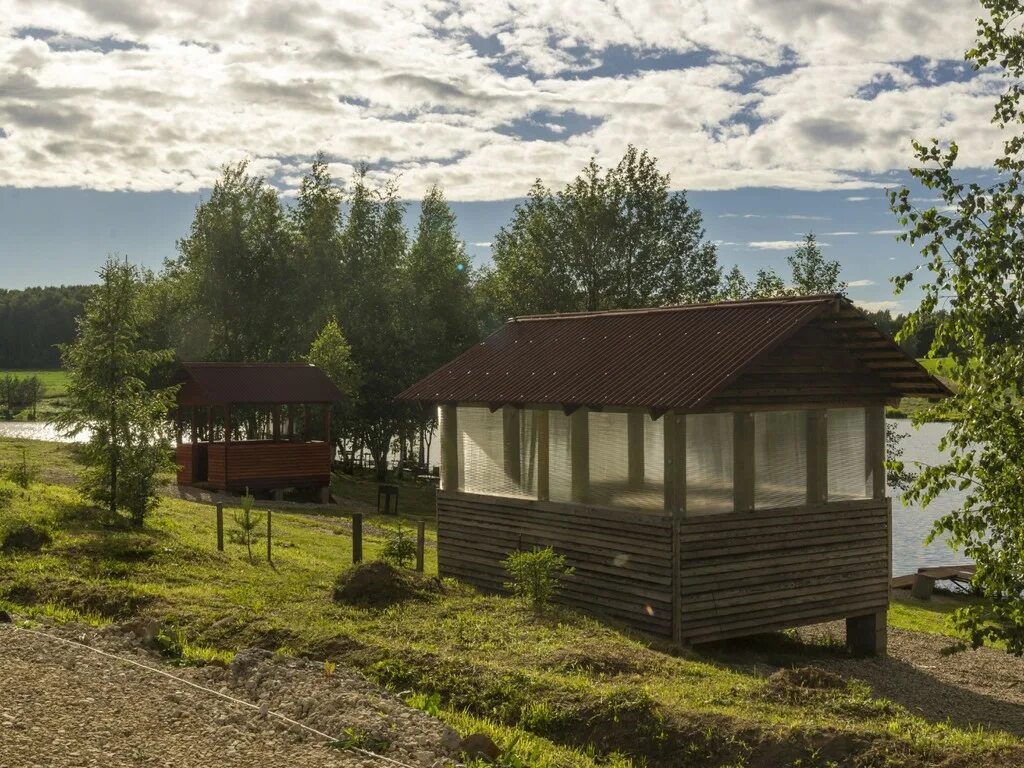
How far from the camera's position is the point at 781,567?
54.1 ft

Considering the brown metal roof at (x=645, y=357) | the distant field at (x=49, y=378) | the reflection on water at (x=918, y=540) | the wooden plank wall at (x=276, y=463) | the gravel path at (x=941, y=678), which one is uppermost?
the distant field at (x=49, y=378)

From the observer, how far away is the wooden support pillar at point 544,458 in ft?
57.0

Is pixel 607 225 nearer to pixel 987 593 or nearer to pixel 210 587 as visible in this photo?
pixel 210 587

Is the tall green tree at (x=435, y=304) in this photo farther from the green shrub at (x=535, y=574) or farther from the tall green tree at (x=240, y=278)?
the green shrub at (x=535, y=574)

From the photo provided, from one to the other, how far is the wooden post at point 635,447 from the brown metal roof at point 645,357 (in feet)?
1.73

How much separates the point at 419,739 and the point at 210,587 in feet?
26.8

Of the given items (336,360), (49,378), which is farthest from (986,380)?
(49,378)

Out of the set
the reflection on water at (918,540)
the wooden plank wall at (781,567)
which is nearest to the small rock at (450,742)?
the wooden plank wall at (781,567)

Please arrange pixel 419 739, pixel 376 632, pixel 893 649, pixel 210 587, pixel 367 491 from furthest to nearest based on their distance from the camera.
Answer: pixel 367 491, pixel 893 649, pixel 210 587, pixel 376 632, pixel 419 739

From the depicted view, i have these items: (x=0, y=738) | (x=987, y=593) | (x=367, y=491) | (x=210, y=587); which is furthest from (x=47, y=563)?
(x=367, y=491)

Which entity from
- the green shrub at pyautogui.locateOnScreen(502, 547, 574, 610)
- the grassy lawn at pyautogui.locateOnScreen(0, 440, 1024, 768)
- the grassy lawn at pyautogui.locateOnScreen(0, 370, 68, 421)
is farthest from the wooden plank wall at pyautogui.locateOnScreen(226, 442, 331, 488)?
the grassy lawn at pyautogui.locateOnScreen(0, 370, 68, 421)

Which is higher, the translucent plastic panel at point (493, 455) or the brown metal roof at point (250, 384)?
the brown metal roof at point (250, 384)

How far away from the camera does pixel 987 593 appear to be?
9.19 m

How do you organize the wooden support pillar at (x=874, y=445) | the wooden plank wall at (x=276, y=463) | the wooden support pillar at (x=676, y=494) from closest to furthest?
the wooden support pillar at (x=676, y=494), the wooden support pillar at (x=874, y=445), the wooden plank wall at (x=276, y=463)
